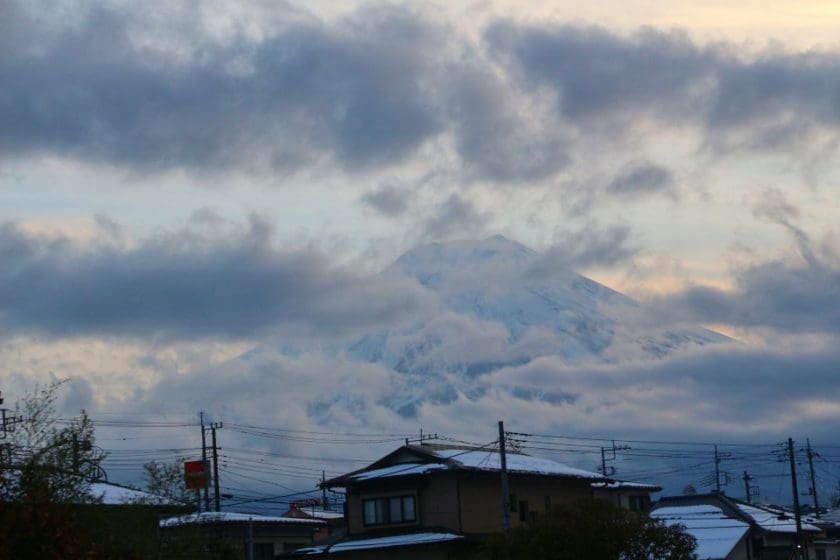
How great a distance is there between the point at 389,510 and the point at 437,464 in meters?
3.40

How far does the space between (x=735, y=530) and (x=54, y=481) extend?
5908cm

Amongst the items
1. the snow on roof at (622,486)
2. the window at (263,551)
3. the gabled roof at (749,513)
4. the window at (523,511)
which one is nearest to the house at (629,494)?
the snow on roof at (622,486)

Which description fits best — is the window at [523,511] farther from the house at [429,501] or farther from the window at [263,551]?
the window at [263,551]

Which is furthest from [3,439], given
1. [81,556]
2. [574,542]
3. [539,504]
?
[539,504]

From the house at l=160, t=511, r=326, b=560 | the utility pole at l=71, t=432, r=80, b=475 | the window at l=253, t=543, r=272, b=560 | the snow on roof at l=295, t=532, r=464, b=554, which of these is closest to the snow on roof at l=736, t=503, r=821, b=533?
the house at l=160, t=511, r=326, b=560

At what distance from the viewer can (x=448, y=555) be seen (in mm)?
55156

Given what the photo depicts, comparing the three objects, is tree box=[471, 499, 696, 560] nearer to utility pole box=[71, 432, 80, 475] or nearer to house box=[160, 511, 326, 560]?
house box=[160, 511, 326, 560]

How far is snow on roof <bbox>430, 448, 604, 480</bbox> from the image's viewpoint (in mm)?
59000

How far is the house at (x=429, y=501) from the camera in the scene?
185 feet

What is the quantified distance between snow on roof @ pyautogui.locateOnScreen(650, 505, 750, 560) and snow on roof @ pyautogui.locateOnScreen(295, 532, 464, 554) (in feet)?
55.9

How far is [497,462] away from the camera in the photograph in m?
61.1

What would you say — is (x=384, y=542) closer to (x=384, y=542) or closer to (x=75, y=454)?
(x=384, y=542)

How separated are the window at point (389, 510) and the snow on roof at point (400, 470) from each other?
45.0 inches

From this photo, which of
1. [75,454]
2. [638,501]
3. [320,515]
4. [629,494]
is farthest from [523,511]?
[320,515]
